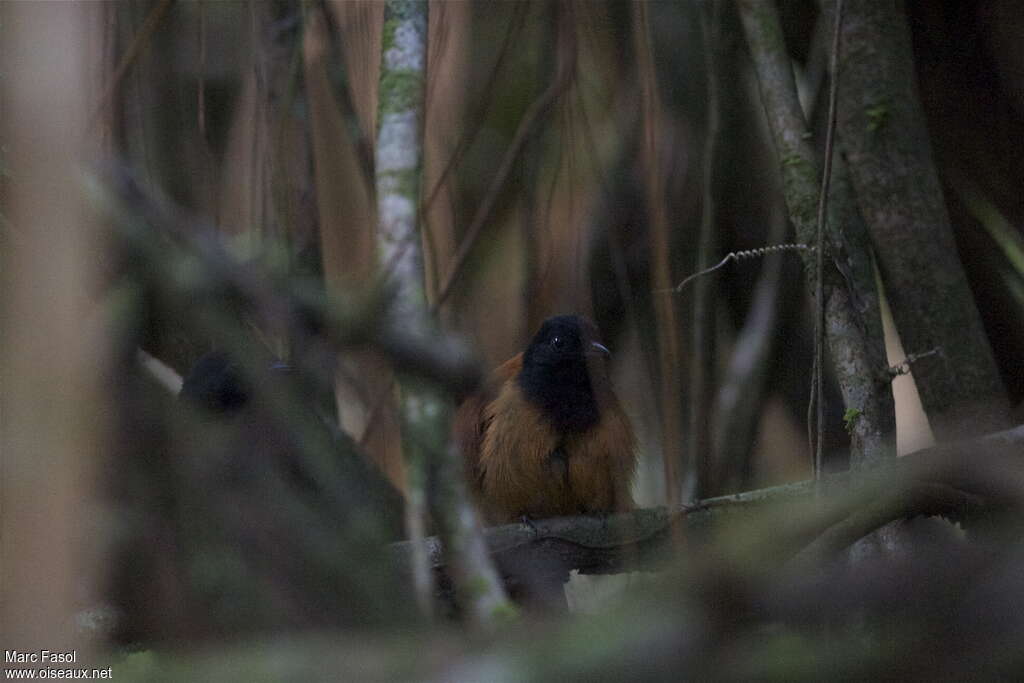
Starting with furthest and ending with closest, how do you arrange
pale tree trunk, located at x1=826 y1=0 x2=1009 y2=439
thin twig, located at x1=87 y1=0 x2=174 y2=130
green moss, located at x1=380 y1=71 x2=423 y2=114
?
pale tree trunk, located at x1=826 y1=0 x2=1009 y2=439, green moss, located at x1=380 y1=71 x2=423 y2=114, thin twig, located at x1=87 y1=0 x2=174 y2=130

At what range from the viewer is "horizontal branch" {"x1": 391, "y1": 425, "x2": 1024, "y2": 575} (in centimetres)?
96

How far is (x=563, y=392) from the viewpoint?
16.3ft

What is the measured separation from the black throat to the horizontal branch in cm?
61

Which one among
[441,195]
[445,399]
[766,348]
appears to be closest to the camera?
[445,399]

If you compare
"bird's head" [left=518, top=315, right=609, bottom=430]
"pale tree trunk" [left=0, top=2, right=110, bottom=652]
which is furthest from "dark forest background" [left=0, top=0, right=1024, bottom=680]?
"bird's head" [left=518, top=315, right=609, bottom=430]

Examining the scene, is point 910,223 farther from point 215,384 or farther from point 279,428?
point 279,428

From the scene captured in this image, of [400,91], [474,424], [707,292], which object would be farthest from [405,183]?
[707,292]

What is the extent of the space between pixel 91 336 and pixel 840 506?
0.78m

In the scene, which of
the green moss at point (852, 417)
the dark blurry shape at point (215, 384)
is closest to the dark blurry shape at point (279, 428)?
the dark blurry shape at point (215, 384)

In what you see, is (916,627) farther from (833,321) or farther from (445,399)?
(833,321)

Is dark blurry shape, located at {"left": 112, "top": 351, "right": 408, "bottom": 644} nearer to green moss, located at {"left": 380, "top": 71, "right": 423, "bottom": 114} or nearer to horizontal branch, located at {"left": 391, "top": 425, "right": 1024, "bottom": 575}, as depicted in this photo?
horizontal branch, located at {"left": 391, "top": 425, "right": 1024, "bottom": 575}

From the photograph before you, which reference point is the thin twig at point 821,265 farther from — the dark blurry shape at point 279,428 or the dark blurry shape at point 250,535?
the dark blurry shape at point 250,535

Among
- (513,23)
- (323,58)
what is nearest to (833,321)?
(513,23)

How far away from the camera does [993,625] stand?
0.69 meters
